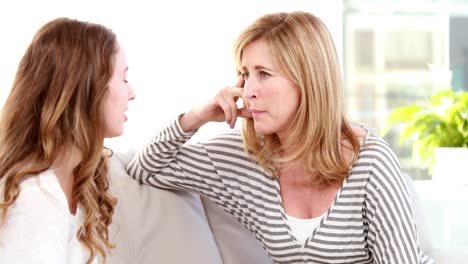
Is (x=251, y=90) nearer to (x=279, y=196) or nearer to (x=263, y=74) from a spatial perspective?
(x=263, y=74)

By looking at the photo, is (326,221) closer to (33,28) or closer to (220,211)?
(220,211)

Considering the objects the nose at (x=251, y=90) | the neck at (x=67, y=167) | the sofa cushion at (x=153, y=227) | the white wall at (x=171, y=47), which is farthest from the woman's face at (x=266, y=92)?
the white wall at (x=171, y=47)

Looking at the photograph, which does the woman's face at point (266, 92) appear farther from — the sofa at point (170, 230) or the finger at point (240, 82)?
the sofa at point (170, 230)

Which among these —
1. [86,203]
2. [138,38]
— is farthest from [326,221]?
[138,38]

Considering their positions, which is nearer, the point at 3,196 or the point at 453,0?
the point at 3,196

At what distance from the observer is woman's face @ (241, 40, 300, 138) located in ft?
6.16

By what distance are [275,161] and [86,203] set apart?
548mm

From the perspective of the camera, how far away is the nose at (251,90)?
1.88 meters

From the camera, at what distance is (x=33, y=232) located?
1.36 metres

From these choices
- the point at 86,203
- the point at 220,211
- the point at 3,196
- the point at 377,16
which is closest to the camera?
the point at 3,196

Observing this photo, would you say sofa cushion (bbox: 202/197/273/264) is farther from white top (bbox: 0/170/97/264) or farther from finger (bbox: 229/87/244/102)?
white top (bbox: 0/170/97/264)

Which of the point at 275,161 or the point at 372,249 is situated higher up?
the point at 275,161

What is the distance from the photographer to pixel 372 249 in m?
1.93

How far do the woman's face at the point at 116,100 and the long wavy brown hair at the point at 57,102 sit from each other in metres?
0.02
